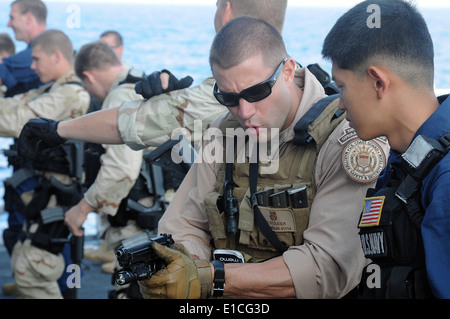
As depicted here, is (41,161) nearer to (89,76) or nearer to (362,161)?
→ (89,76)

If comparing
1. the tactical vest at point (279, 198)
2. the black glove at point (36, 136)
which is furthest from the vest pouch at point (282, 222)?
the black glove at point (36, 136)

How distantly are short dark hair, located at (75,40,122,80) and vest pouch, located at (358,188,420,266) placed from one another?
3.13 m

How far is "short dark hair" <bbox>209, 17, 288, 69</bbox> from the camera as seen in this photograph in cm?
217

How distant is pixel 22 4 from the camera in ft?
20.3

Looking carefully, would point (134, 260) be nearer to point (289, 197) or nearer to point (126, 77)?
point (289, 197)

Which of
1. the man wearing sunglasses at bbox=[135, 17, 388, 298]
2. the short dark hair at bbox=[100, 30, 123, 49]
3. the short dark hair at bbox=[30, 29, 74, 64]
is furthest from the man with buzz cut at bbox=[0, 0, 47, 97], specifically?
the man wearing sunglasses at bbox=[135, 17, 388, 298]

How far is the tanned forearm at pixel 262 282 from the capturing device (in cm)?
200

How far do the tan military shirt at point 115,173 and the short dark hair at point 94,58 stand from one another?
40 cm

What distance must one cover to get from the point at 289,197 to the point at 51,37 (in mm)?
3737

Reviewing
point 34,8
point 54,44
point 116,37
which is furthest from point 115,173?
point 116,37

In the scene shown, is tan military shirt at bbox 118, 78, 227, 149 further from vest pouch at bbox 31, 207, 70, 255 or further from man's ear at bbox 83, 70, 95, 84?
vest pouch at bbox 31, 207, 70, 255

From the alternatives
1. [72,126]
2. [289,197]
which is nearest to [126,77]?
[72,126]

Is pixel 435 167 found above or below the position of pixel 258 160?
above

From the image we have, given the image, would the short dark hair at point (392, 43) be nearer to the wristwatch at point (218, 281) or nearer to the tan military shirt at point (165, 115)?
the wristwatch at point (218, 281)
